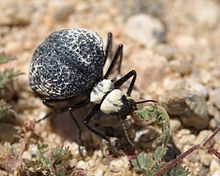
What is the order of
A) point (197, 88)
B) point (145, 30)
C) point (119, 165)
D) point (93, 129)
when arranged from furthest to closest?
point (145, 30)
point (197, 88)
point (93, 129)
point (119, 165)

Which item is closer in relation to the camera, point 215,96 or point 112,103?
point 112,103

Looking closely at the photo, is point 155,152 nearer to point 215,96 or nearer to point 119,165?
point 119,165

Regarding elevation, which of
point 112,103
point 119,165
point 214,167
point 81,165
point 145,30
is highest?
point 145,30

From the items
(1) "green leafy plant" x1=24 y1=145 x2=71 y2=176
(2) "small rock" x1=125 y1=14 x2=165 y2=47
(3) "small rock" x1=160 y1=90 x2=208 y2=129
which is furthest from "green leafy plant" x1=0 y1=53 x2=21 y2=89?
(2) "small rock" x1=125 y1=14 x2=165 y2=47

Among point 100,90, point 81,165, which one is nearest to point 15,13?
point 100,90

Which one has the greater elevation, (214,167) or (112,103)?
(112,103)

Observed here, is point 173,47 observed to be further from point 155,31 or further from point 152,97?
point 152,97

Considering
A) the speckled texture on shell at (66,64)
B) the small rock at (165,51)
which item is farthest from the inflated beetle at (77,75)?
the small rock at (165,51)
